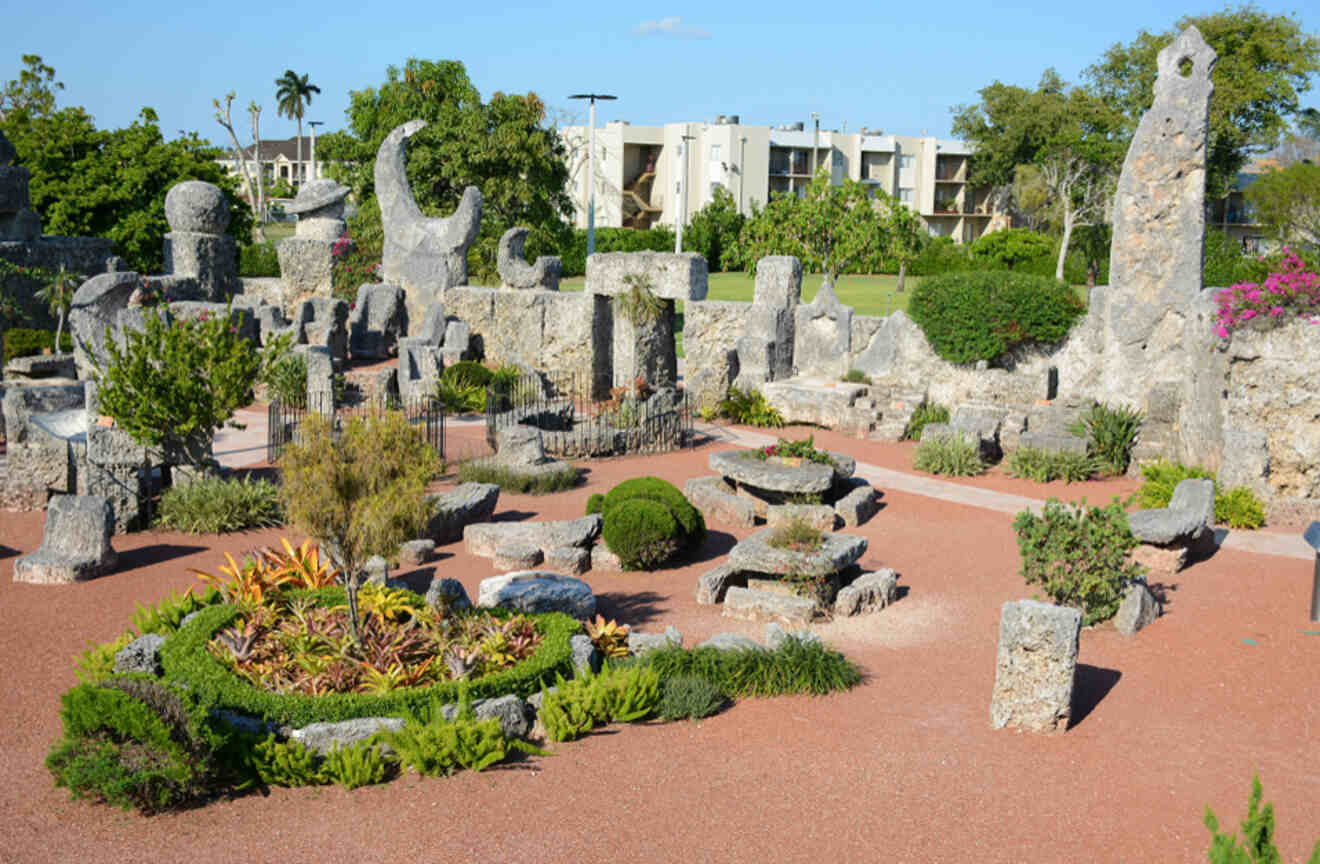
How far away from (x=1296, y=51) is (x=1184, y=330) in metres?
36.9

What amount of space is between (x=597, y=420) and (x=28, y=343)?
1224 cm

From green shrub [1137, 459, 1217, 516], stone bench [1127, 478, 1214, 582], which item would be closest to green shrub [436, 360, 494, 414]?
green shrub [1137, 459, 1217, 516]

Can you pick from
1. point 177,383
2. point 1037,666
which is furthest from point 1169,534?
point 177,383

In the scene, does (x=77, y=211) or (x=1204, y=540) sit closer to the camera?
(x=1204, y=540)

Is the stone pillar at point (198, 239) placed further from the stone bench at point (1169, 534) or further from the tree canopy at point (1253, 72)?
the tree canopy at point (1253, 72)

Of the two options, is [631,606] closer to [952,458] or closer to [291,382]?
[952,458]

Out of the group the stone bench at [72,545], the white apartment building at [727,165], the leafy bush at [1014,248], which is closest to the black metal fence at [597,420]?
the stone bench at [72,545]

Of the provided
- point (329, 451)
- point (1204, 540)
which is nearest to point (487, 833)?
point (329, 451)

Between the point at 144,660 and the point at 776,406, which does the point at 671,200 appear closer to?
the point at 776,406

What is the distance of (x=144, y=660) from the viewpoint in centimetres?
888

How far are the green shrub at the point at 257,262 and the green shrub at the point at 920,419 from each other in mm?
24809

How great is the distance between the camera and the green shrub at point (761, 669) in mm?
9023

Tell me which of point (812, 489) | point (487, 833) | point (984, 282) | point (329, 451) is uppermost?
point (984, 282)

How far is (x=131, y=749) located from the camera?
7.21 meters
